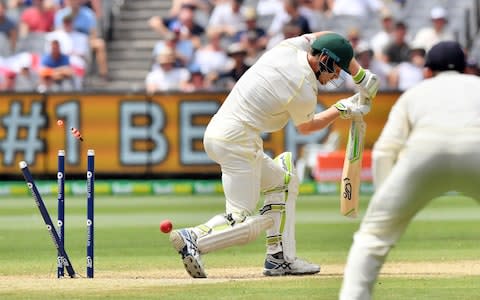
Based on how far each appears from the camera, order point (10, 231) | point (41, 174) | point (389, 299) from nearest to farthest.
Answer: point (389, 299) → point (10, 231) → point (41, 174)

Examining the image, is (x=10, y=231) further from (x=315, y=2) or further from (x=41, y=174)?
(x=315, y=2)

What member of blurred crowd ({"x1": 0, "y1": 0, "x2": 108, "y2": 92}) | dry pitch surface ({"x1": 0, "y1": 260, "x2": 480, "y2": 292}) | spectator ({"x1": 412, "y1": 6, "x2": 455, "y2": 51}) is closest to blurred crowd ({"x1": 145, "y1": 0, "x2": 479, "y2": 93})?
spectator ({"x1": 412, "y1": 6, "x2": 455, "y2": 51})

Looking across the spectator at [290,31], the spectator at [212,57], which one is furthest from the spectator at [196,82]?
the spectator at [290,31]

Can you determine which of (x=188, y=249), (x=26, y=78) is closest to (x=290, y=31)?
(x=26, y=78)

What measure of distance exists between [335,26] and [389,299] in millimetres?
13719

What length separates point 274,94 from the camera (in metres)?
9.54

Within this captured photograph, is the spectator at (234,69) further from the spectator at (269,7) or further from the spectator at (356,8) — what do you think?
the spectator at (356,8)

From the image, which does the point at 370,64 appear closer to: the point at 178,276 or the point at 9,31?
the point at 9,31

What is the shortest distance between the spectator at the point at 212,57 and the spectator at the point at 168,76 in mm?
420

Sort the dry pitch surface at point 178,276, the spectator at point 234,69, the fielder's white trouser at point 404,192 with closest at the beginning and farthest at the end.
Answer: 1. the fielder's white trouser at point 404,192
2. the dry pitch surface at point 178,276
3. the spectator at point 234,69

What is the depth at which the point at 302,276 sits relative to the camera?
984cm

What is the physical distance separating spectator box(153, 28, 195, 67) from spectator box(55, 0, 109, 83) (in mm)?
1310

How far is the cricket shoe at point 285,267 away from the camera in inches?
391

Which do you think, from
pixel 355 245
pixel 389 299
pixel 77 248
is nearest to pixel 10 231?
pixel 77 248
